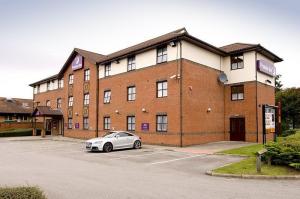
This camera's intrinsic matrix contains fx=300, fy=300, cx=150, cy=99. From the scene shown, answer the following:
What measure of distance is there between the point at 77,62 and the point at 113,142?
17139 mm

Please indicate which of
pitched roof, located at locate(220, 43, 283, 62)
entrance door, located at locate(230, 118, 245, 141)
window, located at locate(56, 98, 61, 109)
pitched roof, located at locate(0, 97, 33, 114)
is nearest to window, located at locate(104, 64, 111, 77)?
pitched roof, located at locate(220, 43, 283, 62)

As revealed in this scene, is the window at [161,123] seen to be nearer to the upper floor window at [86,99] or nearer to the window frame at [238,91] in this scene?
the window frame at [238,91]

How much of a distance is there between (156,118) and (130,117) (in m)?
3.61

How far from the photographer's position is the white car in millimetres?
20266

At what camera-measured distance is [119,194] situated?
26.7 feet

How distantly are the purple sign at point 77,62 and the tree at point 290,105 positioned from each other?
28582mm

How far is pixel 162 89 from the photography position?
960 inches

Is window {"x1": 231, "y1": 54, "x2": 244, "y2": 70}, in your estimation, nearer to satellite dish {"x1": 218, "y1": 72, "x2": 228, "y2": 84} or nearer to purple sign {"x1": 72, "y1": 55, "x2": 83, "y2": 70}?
satellite dish {"x1": 218, "y1": 72, "x2": 228, "y2": 84}

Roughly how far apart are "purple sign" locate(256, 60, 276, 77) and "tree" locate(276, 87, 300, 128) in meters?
16.2

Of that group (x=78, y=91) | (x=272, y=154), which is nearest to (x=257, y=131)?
(x=272, y=154)

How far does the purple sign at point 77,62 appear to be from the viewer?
3441 cm

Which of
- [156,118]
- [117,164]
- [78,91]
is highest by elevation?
[78,91]

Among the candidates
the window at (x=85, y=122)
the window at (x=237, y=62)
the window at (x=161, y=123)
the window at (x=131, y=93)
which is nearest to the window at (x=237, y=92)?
the window at (x=237, y=62)

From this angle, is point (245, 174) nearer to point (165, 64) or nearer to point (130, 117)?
point (165, 64)
